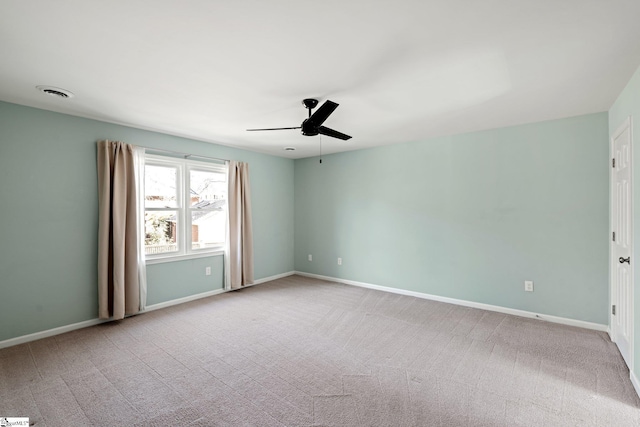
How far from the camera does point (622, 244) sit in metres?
2.64

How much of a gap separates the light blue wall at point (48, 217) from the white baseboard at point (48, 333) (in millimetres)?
44

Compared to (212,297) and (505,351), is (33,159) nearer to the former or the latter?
(212,297)

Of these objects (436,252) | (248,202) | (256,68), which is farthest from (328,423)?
(248,202)

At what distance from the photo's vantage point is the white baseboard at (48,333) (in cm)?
289

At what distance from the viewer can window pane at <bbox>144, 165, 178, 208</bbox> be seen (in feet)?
13.1

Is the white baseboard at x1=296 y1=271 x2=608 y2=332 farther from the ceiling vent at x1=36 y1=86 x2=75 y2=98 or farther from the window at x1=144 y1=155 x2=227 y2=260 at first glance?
the ceiling vent at x1=36 y1=86 x2=75 y2=98

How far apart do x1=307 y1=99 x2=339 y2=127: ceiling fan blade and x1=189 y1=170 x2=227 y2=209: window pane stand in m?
2.68

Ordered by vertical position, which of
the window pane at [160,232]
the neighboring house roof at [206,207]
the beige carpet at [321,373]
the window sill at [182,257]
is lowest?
the beige carpet at [321,373]

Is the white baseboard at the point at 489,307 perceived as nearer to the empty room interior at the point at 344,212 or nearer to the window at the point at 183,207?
the empty room interior at the point at 344,212

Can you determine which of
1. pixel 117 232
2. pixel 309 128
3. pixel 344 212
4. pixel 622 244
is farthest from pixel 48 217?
pixel 622 244

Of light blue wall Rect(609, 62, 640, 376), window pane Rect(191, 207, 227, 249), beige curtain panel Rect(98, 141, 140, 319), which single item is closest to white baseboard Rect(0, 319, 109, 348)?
beige curtain panel Rect(98, 141, 140, 319)

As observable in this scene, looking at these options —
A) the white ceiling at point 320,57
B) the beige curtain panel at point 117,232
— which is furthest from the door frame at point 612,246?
the beige curtain panel at point 117,232

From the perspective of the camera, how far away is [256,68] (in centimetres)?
220

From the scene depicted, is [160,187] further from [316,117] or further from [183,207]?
[316,117]
